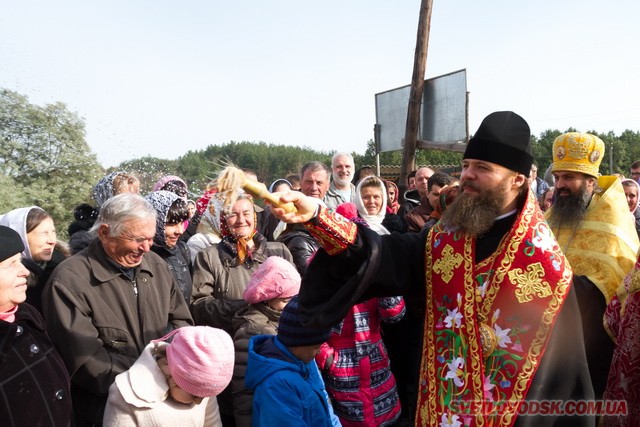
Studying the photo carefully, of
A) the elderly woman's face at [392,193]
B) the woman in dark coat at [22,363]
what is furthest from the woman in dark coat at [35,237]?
the elderly woman's face at [392,193]

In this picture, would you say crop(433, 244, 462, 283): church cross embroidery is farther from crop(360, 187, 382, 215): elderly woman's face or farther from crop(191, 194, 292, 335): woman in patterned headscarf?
crop(360, 187, 382, 215): elderly woman's face

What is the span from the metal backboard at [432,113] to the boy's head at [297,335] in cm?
637

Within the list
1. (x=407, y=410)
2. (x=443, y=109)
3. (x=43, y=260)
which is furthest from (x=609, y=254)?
(x=443, y=109)

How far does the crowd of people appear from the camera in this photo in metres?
2.38

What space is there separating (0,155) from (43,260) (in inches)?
176

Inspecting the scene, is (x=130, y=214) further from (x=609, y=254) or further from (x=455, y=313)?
(x=609, y=254)

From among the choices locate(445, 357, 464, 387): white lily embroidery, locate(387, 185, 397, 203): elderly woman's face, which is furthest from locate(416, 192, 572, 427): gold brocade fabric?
locate(387, 185, 397, 203): elderly woman's face

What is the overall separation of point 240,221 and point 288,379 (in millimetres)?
1452

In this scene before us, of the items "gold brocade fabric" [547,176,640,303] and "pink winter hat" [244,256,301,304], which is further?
"pink winter hat" [244,256,301,304]

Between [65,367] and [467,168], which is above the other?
[467,168]

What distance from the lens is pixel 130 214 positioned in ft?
10.4

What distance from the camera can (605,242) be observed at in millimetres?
3303

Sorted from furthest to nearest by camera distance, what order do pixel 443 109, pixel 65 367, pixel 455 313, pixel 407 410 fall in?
pixel 443 109, pixel 407 410, pixel 65 367, pixel 455 313

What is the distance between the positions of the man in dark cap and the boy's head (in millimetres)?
562
